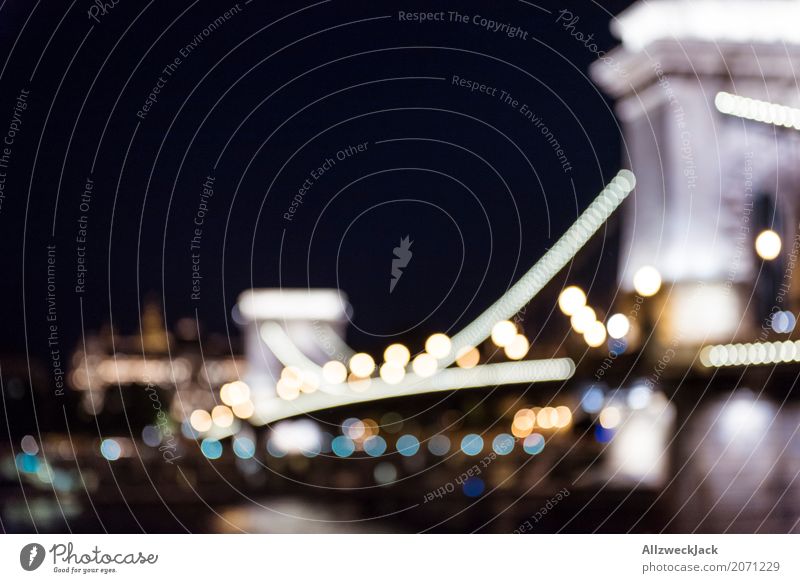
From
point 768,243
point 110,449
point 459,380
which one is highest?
point 768,243

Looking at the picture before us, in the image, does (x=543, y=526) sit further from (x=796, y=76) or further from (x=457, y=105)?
(x=796, y=76)

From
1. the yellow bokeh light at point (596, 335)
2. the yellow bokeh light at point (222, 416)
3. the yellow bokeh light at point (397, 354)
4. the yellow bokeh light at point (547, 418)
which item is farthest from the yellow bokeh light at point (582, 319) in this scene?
the yellow bokeh light at point (222, 416)

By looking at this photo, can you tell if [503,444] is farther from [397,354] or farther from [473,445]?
[397,354]

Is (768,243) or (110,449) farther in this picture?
(768,243)

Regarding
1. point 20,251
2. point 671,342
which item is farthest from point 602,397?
point 20,251

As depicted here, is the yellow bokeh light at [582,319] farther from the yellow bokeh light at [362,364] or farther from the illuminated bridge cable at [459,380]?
the yellow bokeh light at [362,364]

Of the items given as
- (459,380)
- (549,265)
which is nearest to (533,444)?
(459,380)
